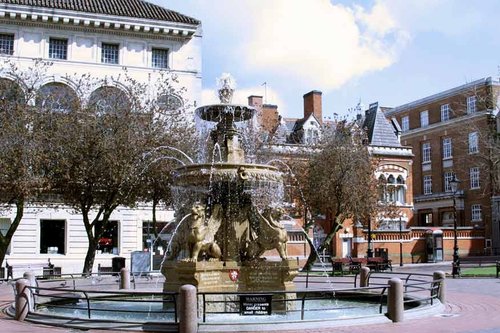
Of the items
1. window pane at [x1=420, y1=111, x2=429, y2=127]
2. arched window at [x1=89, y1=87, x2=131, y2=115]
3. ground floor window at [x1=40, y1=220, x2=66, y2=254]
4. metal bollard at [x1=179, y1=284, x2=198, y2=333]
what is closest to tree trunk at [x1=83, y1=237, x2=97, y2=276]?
arched window at [x1=89, y1=87, x2=131, y2=115]

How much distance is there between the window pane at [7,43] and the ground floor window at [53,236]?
11.2 m

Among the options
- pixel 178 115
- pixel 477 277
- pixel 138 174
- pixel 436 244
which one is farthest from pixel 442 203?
pixel 138 174

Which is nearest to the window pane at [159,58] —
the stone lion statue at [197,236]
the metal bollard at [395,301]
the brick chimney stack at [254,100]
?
the brick chimney stack at [254,100]

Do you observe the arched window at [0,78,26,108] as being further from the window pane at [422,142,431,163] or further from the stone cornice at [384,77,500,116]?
the window pane at [422,142,431,163]

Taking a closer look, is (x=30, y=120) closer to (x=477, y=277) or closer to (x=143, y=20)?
(x=143, y=20)

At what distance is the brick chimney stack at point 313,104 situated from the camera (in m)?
58.6

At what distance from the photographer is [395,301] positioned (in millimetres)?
14461

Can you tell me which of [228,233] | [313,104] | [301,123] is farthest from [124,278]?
[313,104]

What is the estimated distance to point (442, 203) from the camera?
62.8 meters

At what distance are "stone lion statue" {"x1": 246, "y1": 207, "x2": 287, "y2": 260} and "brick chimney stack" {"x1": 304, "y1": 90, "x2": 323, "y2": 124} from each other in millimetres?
40853

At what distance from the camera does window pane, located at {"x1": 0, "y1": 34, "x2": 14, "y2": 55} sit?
4134cm

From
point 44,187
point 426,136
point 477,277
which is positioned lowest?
point 477,277

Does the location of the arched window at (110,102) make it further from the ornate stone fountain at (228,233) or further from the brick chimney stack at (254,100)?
the brick chimney stack at (254,100)

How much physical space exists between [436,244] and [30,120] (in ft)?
111
